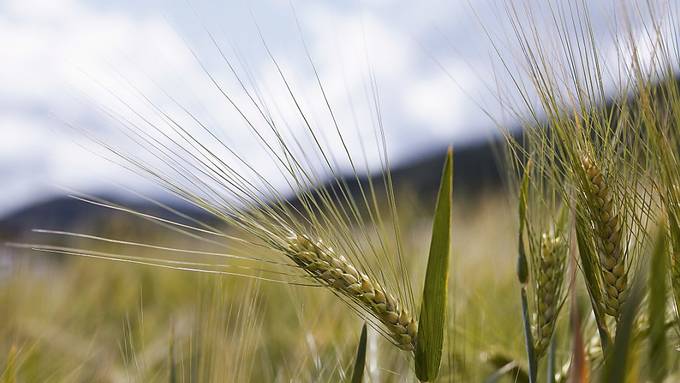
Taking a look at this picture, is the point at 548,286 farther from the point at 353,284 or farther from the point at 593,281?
the point at 353,284

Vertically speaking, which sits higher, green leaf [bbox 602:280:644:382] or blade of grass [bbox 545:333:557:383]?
green leaf [bbox 602:280:644:382]

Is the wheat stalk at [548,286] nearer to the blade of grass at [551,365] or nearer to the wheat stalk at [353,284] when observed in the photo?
the blade of grass at [551,365]

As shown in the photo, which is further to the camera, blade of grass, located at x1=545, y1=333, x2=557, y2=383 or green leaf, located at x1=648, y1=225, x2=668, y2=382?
blade of grass, located at x1=545, y1=333, x2=557, y2=383

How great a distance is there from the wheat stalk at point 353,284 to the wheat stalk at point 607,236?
157 mm

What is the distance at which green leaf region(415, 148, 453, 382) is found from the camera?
53cm

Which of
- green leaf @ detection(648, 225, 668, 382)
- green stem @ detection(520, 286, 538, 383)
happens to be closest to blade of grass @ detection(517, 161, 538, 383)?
green stem @ detection(520, 286, 538, 383)

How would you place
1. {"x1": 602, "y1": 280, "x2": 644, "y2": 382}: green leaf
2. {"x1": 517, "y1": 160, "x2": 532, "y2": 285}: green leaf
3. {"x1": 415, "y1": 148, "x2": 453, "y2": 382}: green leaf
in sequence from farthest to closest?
{"x1": 517, "y1": 160, "x2": 532, "y2": 285}: green leaf → {"x1": 415, "y1": 148, "x2": 453, "y2": 382}: green leaf → {"x1": 602, "y1": 280, "x2": 644, "y2": 382}: green leaf

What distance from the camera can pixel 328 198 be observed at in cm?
63

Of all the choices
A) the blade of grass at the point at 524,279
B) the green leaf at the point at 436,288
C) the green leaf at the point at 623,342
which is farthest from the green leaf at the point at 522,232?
the green leaf at the point at 623,342

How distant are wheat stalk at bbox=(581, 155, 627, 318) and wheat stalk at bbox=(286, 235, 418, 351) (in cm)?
16

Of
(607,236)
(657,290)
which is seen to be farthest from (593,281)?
(657,290)

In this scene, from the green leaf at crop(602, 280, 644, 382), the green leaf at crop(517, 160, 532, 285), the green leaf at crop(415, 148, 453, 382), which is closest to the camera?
the green leaf at crop(602, 280, 644, 382)

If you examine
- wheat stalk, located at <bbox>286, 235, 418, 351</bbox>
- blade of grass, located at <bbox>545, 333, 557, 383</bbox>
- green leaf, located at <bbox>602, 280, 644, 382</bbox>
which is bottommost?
blade of grass, located at <bbox>545, 333, 557, 383</bbox>

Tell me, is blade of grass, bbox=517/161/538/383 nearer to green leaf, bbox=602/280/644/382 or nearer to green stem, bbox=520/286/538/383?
green stem, bbox=520/286/538/383
